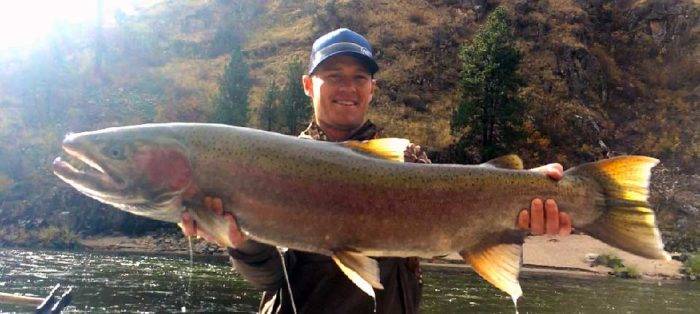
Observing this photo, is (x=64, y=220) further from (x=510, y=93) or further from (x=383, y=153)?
(x=383, y=153)

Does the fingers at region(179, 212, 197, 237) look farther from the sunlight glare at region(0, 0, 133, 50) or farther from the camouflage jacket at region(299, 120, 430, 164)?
the sunlight glare at region(0, 0, 133, 50)

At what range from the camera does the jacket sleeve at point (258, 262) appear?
322cm

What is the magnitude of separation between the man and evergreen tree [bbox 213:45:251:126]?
28.0 m

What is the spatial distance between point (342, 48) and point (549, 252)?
2517 cm

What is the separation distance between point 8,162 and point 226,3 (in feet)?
92.2

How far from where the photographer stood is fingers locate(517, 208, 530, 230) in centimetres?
318

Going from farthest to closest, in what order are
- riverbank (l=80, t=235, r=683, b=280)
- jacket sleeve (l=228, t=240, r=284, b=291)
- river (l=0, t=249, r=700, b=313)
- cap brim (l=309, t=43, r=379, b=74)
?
riverbank (l=80, t=235, r=683, b=280), river (l=0, t=249, r=700, b=313), cap brim (l=309, t=43, r=379, b=74), jacket sleeve (l=228, t=240, r=284, b=291)

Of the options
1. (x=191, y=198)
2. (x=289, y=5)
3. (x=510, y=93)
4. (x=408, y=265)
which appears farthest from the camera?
(x=289, y=5)

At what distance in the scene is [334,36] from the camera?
3.82 metres

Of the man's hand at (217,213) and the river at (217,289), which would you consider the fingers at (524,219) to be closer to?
the man's hand at (217,213)

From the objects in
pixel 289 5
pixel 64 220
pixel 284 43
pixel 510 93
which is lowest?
pixel 64 220

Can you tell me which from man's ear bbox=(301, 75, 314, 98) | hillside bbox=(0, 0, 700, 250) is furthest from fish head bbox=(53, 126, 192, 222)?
hillside bbox=(0, 0, 700, 250)

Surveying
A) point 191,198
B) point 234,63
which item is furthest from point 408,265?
point 234,63

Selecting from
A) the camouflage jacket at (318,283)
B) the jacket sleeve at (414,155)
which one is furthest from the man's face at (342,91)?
the camouflage jacket at (318,283)
